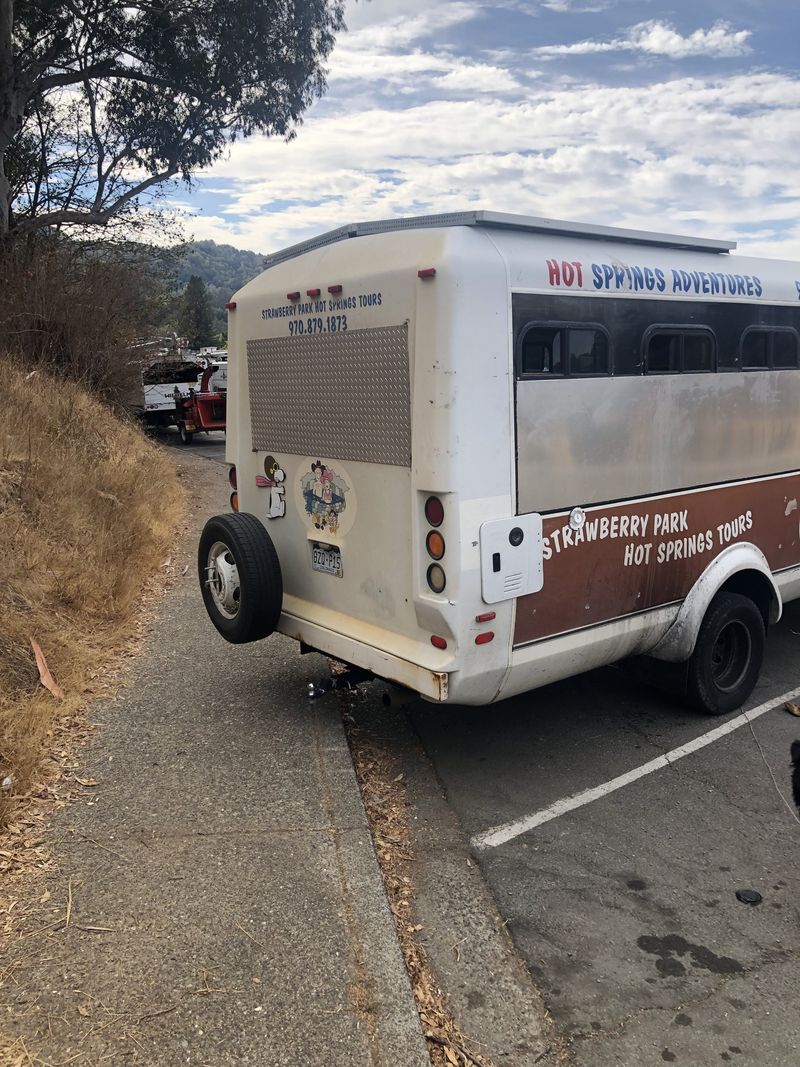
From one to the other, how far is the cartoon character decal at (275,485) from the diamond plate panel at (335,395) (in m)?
0.11

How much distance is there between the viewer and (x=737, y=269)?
5.37 meters

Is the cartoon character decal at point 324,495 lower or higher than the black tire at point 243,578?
higher

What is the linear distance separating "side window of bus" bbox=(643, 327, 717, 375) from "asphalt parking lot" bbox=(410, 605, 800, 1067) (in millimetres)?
2231

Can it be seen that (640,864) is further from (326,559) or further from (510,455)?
(326,559)

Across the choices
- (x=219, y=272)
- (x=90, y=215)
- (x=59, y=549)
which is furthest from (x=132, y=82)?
(x=219, y=272)

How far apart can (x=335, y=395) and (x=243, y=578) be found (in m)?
1.21

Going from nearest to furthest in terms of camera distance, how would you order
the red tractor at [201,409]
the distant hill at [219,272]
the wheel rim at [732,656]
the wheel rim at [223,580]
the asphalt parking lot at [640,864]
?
the asphalt parking lot at [640,864], the wheel rim at [223,580], the wheel rim at [732,656], the red tractor at [201,409], the distant hill at [219,272]

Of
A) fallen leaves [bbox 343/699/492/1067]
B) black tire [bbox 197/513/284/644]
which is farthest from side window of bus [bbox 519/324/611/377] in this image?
fallen leaves [bbox 343/699/492/1067]

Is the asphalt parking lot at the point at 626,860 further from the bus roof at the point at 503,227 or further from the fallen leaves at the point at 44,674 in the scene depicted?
the bus roof at the point at 503,227

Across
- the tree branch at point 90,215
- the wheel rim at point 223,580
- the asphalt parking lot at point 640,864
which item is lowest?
the asphalt parking lot at point 640,864

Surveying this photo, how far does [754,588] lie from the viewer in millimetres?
5746

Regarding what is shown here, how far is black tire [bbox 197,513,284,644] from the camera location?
16.4ft

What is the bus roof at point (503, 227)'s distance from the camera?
13.4 feet

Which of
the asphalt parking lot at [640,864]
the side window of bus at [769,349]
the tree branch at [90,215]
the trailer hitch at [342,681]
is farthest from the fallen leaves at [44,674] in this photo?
the tree branch at [90,215]
